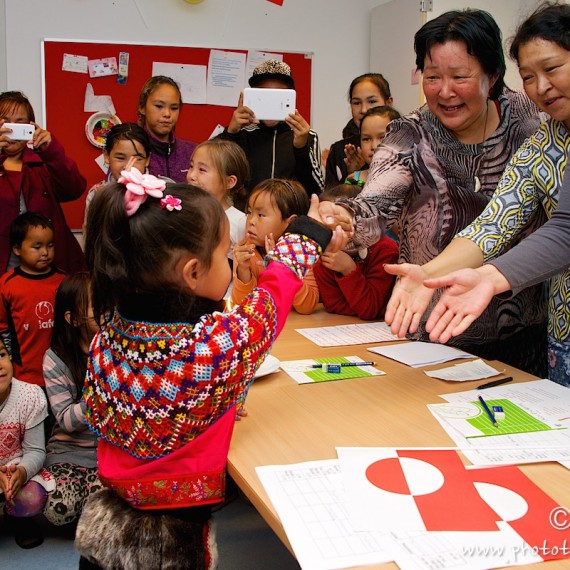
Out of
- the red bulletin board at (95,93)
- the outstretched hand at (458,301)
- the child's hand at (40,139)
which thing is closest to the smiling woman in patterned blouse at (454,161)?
the outstretched hand at (458,301)

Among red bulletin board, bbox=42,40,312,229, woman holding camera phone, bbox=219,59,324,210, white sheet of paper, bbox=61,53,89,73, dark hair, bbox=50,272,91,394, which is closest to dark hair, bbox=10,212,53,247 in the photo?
dark hair, bbox=50,272,91,394

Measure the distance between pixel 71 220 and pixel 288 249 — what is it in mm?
3091

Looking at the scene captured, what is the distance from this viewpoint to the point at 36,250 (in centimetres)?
295

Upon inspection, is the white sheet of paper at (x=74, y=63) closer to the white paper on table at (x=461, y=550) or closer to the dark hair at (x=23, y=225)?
the dark hair at (x=23, y=225)

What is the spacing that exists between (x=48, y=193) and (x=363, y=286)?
1858 millimetres

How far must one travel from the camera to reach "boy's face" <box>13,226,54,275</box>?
→ 294cm

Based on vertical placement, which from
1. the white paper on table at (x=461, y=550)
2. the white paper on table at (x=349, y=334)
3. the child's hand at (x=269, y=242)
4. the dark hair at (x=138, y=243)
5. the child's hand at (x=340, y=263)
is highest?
the dark hair at (x=138, y=243)

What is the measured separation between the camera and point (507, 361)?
5.98ft

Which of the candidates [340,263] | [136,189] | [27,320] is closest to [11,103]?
[27,320]

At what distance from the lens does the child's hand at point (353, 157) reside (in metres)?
3.22

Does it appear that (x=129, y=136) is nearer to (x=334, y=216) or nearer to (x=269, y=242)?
(x=269, y=242)

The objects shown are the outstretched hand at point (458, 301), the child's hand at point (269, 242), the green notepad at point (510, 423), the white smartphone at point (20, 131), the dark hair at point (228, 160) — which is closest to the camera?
the green notepad at point (510, 423)

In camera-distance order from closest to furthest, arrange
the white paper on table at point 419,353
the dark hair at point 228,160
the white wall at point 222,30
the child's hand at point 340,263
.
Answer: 1. the white paper on table at point 419,353
2. the child's hand at point 340,263
3. the dark hair at point 228,160
4. the white wall at point 222,30

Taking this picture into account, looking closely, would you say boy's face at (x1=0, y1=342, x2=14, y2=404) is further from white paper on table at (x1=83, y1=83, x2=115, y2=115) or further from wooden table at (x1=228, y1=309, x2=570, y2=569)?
white paper on table at (x1=83, y1=83, x2=115, y2=115)
